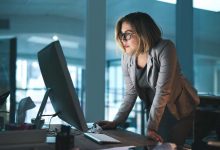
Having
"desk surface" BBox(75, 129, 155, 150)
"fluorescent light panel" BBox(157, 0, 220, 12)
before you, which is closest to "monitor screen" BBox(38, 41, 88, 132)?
"desk surface" BBox(75, 129, 155, 150)

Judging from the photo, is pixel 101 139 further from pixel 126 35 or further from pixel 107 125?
pixel 126 35

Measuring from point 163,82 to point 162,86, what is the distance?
22mm

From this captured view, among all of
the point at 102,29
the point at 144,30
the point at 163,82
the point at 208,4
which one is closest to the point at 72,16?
the point at 102,29

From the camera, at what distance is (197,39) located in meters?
3.71

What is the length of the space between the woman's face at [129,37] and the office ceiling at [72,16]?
192 cm

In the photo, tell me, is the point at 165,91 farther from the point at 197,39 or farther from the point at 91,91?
the point at 197,39

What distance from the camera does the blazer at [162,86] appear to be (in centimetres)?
150

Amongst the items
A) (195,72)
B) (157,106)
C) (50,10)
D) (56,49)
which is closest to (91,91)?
(195,72)

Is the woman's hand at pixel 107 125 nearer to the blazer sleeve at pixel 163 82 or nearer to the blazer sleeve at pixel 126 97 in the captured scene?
the blazer sleeve at pixel 126 97

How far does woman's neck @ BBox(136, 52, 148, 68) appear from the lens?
1.65 m

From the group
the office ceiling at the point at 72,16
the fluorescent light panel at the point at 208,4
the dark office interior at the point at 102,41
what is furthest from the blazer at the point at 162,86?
the fluorescent light panel at the point at 208,4

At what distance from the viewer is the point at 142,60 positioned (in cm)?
168

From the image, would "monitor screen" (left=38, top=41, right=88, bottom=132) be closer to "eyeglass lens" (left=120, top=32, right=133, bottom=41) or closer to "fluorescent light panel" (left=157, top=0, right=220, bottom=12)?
"eyeglass lens" (left=120, top=32, right=133, bottom=41)

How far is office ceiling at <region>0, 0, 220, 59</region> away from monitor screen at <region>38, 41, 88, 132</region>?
2.43 m
